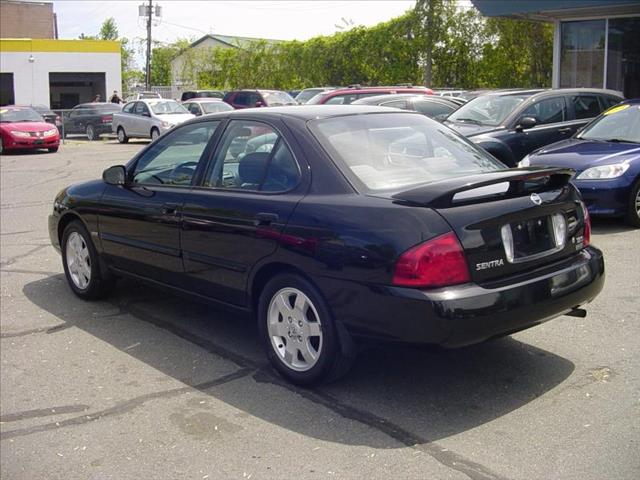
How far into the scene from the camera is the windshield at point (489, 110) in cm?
1265

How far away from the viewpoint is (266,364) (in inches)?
211

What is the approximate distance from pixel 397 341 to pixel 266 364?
→ 4.38 ft

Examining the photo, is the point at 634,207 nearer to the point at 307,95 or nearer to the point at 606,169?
the point at 606,169

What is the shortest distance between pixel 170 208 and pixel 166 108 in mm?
23213

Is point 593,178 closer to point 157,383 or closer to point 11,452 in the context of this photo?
point 157,383

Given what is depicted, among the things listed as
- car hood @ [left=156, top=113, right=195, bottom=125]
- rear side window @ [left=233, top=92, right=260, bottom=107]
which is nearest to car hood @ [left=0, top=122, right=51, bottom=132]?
car hood @ [left=156, top=113, right=195, bottom=125]

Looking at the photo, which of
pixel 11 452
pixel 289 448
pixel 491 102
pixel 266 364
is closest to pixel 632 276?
pixel 266 364

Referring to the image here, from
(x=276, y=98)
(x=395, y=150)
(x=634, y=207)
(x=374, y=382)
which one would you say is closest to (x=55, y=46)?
(x=276, y=98)

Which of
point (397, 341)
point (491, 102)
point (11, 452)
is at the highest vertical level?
point (491, 102)

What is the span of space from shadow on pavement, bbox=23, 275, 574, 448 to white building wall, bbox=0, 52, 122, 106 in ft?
143

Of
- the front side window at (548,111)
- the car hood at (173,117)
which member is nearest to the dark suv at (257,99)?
the car hood at (173,117)

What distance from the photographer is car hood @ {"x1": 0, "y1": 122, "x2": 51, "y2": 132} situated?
2520cm

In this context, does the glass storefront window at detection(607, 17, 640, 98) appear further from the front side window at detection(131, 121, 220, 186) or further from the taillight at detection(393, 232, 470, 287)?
the taillight at detection(393, 232, 470, 287)

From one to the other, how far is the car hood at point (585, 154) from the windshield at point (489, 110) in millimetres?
2357
